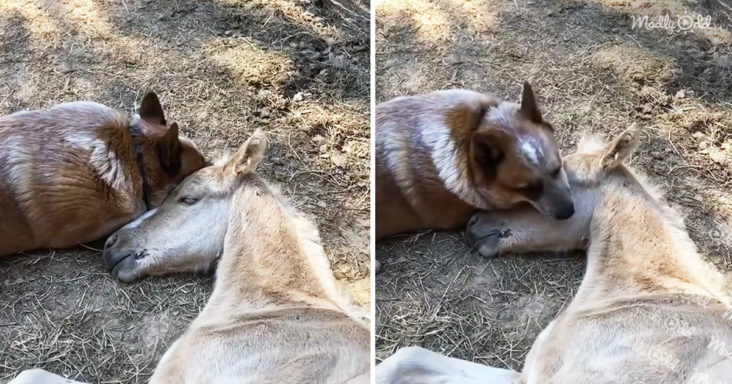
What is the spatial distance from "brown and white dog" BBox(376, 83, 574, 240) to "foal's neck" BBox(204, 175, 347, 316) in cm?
14

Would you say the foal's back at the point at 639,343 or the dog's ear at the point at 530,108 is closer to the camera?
the foal's back at the point at 639,343

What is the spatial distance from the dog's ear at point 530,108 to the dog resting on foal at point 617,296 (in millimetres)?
103

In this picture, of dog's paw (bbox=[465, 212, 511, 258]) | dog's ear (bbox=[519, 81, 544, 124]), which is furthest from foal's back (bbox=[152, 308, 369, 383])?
Result: dog's ear (bbox=[519, 81, 544, 124])

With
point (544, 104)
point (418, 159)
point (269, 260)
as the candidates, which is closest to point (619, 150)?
point (544, 104)

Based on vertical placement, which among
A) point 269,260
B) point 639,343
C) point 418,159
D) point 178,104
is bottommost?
point 639,343

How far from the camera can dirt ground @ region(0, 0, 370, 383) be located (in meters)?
1.36

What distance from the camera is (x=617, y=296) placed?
139 centimetres

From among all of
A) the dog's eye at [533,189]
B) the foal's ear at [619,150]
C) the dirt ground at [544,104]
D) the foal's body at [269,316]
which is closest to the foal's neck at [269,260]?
the foal's body at [269,316]

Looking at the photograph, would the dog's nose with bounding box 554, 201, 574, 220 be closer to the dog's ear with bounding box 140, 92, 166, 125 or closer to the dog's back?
the dog's back

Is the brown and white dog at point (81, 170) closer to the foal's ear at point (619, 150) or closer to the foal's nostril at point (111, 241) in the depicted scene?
the foal's nostril at point (111, 241)

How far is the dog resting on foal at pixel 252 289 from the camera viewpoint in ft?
4.42

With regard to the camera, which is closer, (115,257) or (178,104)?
(115,257)

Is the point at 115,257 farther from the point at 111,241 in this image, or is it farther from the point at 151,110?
the point at 151,110

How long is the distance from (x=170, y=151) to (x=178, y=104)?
0.11 meters
